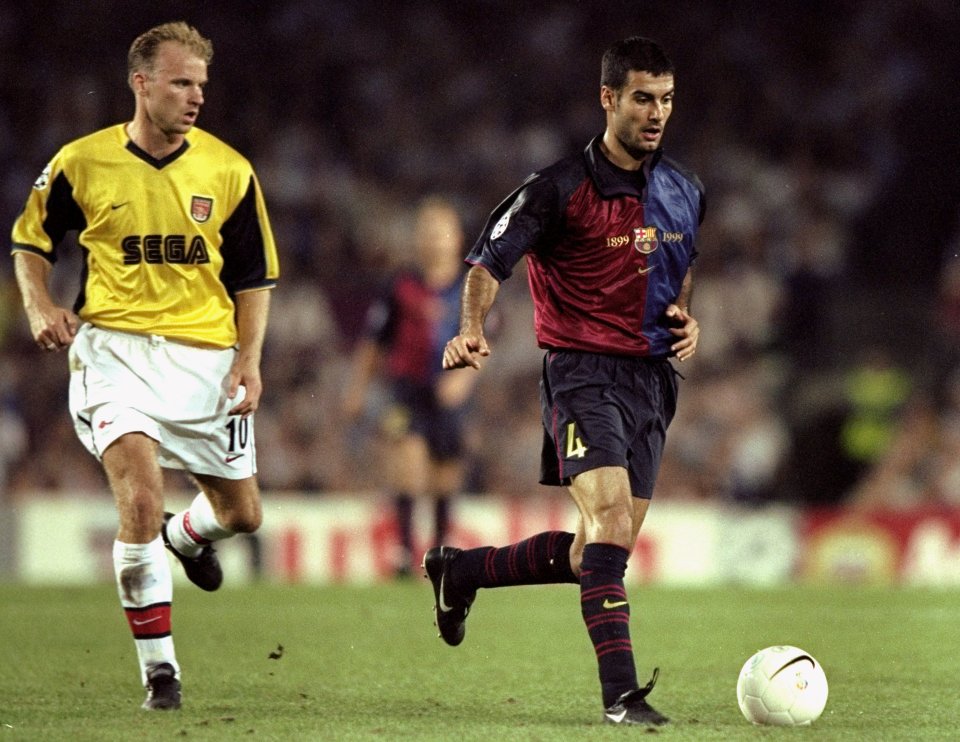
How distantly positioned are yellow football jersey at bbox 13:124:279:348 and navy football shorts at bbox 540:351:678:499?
4.37ft

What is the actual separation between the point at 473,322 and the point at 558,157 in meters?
12.7

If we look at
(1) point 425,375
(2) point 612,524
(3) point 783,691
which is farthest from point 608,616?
(1) point 425,375

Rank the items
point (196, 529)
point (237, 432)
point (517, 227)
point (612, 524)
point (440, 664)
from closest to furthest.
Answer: point (612, 524) < point (517, 227) < point (237, 432) < point (196, 529) < point (440, 664)

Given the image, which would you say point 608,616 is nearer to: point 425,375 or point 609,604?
point 609,604

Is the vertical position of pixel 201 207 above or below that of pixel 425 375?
above

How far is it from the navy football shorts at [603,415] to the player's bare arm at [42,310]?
1666mm

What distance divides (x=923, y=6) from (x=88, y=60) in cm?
918

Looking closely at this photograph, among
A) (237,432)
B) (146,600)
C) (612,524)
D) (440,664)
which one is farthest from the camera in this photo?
(440,664)

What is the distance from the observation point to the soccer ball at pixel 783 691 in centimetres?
513

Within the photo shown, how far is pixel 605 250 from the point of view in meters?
5.66

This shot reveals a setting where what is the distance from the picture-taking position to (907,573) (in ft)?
43.9

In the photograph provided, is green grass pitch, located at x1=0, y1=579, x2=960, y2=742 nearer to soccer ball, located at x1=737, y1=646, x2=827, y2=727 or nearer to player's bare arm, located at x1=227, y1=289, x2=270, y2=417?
soccer ball, located at x1=737, y1=646, x2=827, y2=727

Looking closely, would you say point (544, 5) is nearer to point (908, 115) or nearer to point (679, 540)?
point (908, 115)

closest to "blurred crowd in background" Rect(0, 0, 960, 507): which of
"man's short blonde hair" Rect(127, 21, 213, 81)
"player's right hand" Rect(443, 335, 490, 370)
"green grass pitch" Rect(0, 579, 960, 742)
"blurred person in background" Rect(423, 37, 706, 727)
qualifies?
"green grass pitch" Rect(0, 579, 960, 742)
